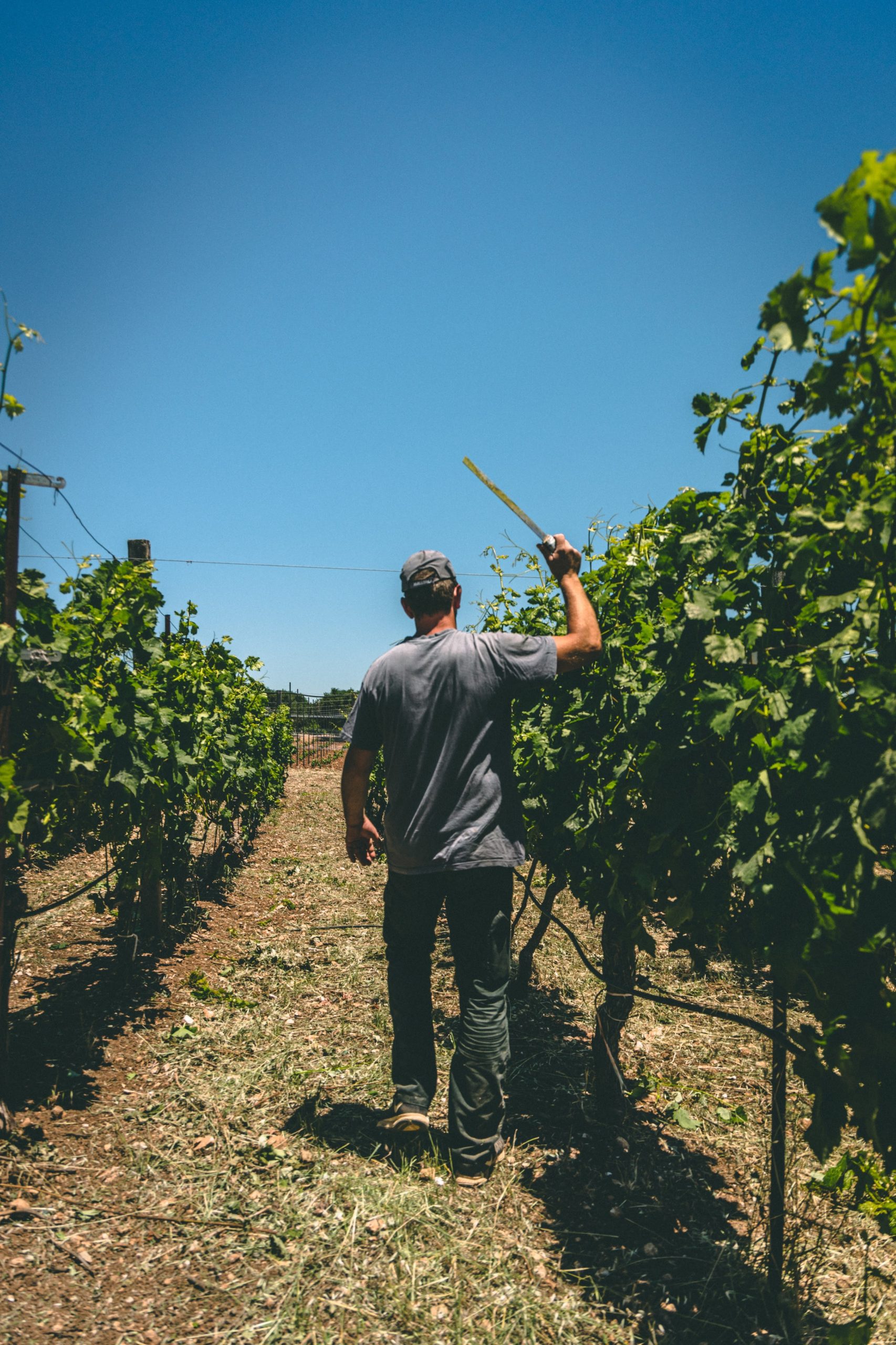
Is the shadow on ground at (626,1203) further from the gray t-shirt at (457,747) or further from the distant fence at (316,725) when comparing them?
the distant fence at (316,725)

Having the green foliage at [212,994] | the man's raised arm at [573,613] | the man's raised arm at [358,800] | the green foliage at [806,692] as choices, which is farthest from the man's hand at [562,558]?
the green foliage at [212,994]

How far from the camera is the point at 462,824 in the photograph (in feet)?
8.64

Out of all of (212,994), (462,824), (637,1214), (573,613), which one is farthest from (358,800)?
(212,994)

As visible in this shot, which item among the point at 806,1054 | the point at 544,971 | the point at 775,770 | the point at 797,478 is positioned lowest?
the point at 544,971

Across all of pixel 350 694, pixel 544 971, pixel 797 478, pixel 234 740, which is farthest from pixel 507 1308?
pixel 350 694

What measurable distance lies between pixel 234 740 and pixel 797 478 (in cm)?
595

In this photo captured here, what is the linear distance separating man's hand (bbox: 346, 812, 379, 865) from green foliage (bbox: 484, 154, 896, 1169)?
0.98m

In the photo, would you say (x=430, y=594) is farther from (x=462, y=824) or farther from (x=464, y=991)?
(x=464, y=991)

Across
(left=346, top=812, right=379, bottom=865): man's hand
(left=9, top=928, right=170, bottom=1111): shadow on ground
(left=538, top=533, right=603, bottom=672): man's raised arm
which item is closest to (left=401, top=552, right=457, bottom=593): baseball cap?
(left=538, top=533, right=603, bottom=672): man's raised arm

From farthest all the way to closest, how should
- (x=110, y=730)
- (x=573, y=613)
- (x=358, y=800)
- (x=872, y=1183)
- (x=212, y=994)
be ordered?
(x=212, y=994) < (x=110, y=730) < (x=358, y=800) < (x=573, y=613) < (x=872, y=1183)

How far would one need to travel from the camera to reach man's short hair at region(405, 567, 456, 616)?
2.87m

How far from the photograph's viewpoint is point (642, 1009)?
455 cm

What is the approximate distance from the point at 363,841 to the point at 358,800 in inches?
7.7

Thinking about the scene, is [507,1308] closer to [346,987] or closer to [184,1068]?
[184,1068]
